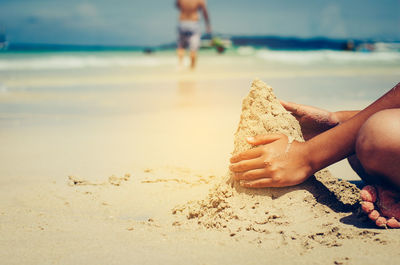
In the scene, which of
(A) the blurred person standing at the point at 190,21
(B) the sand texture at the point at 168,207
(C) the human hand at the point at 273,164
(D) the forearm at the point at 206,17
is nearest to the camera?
(B) the sand texture at the point at 168,207

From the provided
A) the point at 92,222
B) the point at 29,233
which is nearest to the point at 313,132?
the point at 92,222

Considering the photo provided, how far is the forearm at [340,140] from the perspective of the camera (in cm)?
180

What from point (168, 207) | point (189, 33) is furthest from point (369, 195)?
point (189, 33)

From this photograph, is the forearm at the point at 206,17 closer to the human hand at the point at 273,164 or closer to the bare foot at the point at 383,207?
the human hand at the point at 273,164

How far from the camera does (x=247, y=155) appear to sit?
1941mm

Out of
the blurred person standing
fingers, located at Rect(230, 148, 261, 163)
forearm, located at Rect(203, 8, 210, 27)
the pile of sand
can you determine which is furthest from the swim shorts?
fingers, located at Rect(230, 148, 261, 163)

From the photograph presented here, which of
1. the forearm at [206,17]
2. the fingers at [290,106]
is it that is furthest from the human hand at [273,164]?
the forearm at [206,17]

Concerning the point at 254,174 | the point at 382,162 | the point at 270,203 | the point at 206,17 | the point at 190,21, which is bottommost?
the point at 270,203

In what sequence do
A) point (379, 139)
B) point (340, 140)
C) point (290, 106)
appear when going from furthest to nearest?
1. point (290, 106)
2. point (340, 140)
3. point (379, 139)

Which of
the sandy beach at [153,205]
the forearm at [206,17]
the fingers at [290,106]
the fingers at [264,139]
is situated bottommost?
the sandy beach at [153,205]

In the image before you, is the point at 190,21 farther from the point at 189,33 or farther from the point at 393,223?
the point at 393,223

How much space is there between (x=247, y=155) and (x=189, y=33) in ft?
32.9

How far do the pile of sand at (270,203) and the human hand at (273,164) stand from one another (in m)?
0.07

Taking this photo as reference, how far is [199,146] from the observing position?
3.55 m
